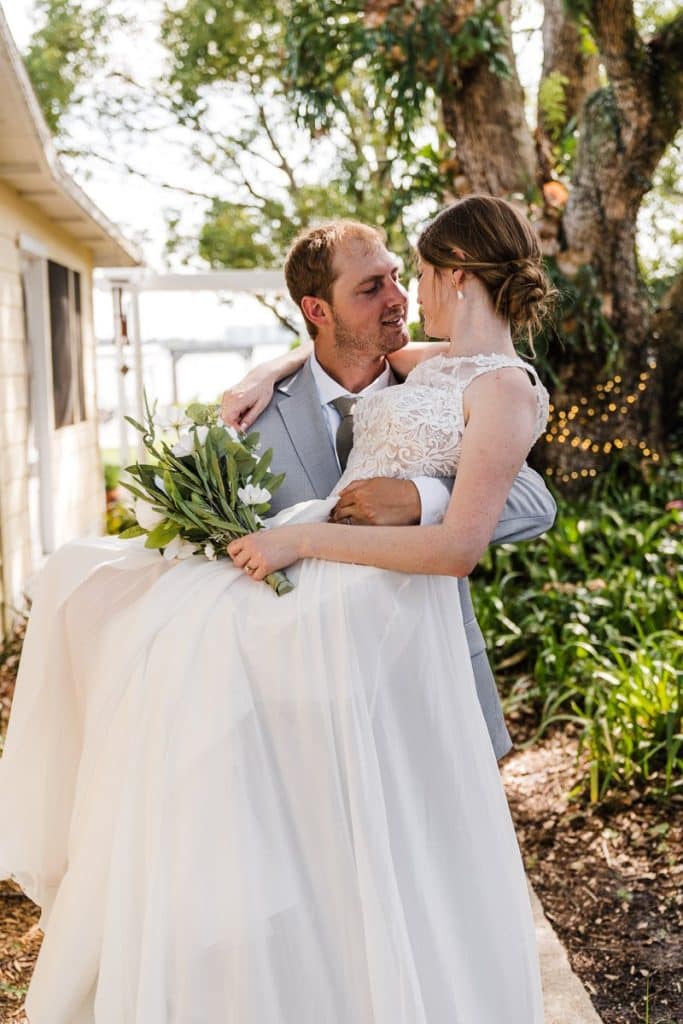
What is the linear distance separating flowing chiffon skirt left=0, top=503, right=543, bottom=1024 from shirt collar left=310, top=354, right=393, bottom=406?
31.8 inches

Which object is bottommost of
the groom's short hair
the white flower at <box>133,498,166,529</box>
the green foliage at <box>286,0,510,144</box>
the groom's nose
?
the white flower at <box>133,498,166,529</box>

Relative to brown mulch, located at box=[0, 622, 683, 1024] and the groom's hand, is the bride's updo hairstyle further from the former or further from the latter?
brown mulch, located at box=[0, 622, 683, 1024]

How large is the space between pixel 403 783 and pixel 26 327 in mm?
6966

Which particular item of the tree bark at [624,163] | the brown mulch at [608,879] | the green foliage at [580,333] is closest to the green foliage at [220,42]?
the tree bark at [624,163]

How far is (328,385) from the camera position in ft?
10.4

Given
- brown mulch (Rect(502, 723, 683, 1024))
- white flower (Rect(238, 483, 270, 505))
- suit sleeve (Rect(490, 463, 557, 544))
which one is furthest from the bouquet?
brown mulch (Rect(502, 723, 683, 1024))

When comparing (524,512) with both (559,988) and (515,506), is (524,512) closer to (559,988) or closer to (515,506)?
(515,506)

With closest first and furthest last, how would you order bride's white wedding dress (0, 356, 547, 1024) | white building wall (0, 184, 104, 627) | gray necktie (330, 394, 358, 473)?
bride's white wedding dress (0, 356, 547, 1024), gray necktie (330, 394, 358, 473), white building wall (0, 184, 104, 627)

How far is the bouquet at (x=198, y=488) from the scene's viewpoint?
2.47 meters

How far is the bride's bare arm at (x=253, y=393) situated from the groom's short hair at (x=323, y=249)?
23 centimetres

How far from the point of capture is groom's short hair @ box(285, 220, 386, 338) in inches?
123

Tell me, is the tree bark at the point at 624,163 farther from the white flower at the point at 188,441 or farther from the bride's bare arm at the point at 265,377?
the white flower at the point at 188,441

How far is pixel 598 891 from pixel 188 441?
2.41m

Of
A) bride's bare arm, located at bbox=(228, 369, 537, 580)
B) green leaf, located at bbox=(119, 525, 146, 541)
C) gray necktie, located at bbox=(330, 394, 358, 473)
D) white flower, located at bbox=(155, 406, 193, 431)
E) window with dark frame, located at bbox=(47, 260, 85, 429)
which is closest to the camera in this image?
bride's bare arm, located at bbox=(228, 369, 537, 580)
